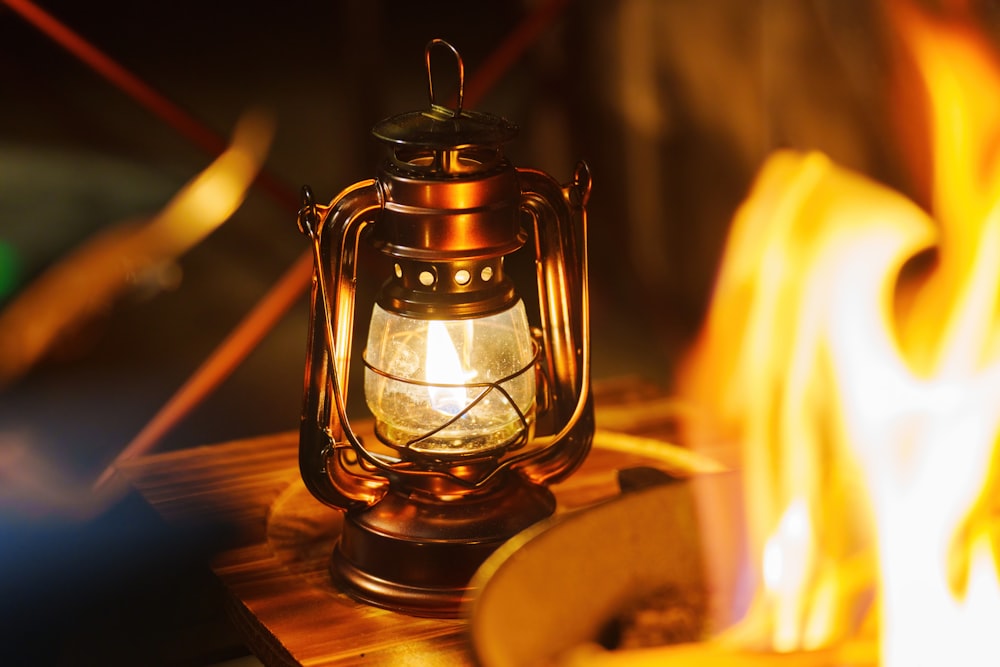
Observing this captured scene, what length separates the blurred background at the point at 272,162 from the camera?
1.49 meters

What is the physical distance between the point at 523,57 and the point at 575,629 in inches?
98.7

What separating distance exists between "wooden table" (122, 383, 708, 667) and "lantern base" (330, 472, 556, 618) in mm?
16

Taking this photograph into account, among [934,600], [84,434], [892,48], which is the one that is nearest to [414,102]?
[84,434]

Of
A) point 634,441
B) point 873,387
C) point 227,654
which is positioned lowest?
point 227,654

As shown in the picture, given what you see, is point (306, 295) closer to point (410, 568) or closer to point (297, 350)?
point (297, 350)

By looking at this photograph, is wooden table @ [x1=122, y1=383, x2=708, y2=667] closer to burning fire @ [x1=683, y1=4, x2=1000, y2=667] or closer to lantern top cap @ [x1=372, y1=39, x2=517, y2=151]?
burning fire @ [x1=683, y1=4, x2=1000, y2=667]

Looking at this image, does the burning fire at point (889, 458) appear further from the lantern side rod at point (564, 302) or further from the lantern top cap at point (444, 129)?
the lantern top cap at point (444, 129)

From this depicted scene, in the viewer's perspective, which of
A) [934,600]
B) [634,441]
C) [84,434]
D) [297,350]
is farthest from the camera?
[297,350]

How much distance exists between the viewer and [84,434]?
8.21 ft

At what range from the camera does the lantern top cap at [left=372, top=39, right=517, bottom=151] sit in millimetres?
1035

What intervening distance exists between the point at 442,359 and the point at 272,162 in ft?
7.88

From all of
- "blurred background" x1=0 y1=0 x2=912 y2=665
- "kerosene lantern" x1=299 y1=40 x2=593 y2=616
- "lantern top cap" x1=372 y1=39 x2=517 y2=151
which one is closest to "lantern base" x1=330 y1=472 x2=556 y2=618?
"kerosene lantern" x1=299 y1=40 x2=593 y2=616

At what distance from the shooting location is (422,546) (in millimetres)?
1101

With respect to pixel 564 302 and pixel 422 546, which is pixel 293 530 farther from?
pixel 564 302
